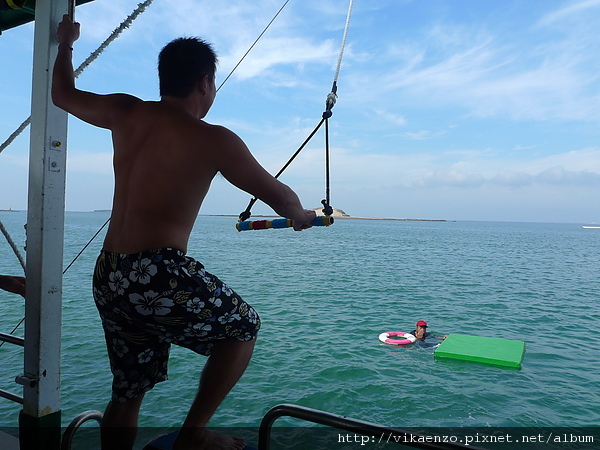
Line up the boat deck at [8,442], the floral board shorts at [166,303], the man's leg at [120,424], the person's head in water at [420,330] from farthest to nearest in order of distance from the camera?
the person's head in water at [420,330] < the boat deck at [8,442] < the man's leg at [120,424] < the floral board shorts at [166,303]

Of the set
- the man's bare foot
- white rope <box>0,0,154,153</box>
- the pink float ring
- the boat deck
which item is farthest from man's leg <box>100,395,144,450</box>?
the pink float ring

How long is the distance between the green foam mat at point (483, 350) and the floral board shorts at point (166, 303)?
569 inches

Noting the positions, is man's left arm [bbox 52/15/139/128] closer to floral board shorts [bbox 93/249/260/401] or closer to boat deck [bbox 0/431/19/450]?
floral board shorts [bbox 93/249/260/401]

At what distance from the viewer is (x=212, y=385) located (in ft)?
6.24

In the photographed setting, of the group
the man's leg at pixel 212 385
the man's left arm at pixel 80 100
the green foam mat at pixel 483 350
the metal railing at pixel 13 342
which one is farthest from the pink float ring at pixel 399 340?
the man's left arm at pixel 80 100

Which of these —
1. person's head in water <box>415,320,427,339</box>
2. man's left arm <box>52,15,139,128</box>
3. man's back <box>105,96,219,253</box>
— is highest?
man's left arm <box>52,15,139,128</box>

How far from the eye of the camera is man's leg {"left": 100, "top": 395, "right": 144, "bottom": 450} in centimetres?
213

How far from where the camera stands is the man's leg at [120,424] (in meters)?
2.13

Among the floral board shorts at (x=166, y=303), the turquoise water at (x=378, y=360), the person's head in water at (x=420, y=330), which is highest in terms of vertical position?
the floral board shorts at (x=166, y=303)

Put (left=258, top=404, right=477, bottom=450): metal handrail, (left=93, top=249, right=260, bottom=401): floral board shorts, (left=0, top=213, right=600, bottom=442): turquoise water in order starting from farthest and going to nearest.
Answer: (left=0, top=213, right=600, bottom=442): turquoise water < (left=93, top=249, right=260, bottom=401): floral board shorts < (left=258, top=404, right=477, bottom=450): metal handrail

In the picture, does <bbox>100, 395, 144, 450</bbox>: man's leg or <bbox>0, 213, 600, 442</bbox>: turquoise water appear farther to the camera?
<bbox>0, 213, 600, 442</bbox>: turquoise water

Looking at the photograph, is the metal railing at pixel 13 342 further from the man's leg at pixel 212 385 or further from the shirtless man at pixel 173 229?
the man's leg at pixel 212 385

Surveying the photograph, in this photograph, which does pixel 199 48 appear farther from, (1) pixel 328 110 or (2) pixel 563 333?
(2) pixel 563 333

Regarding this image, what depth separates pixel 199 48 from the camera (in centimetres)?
194
